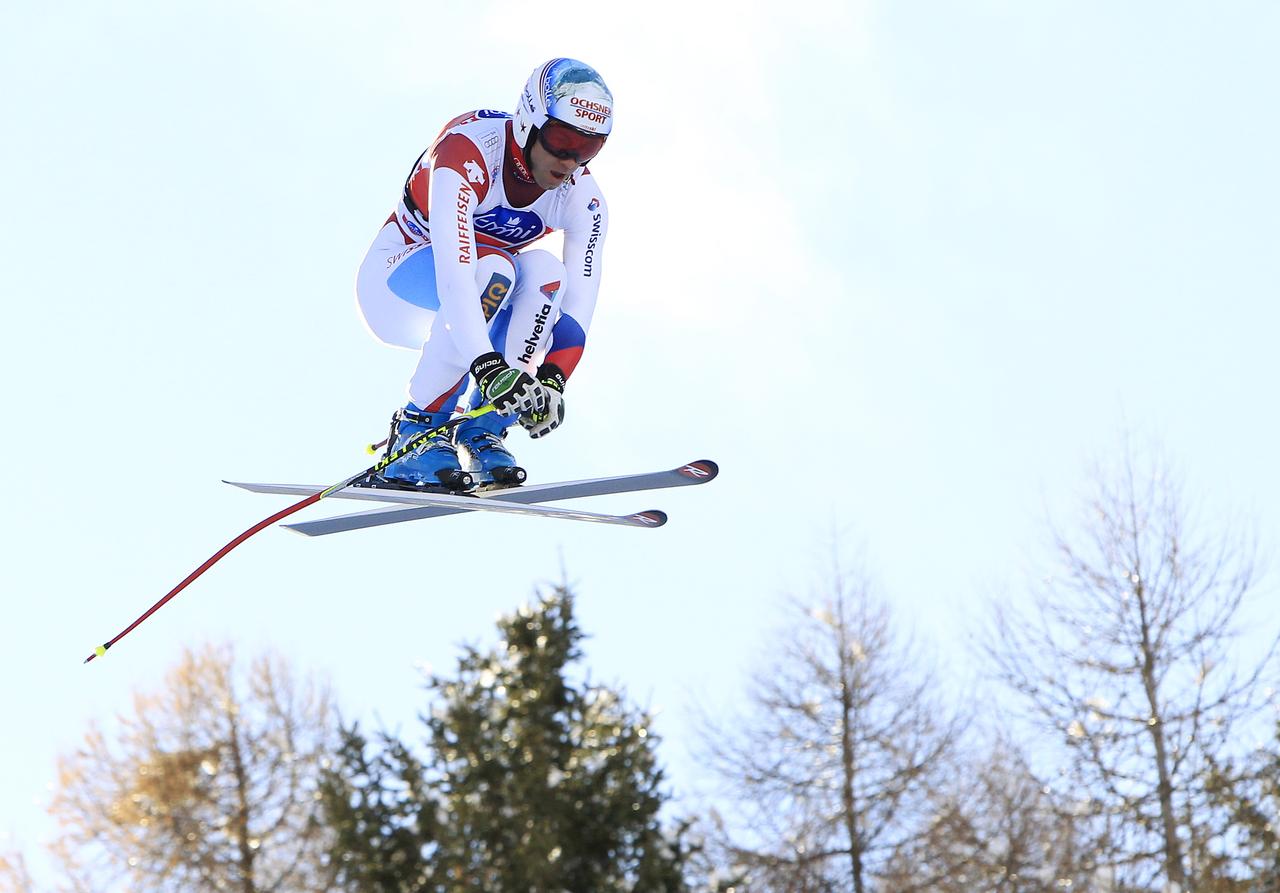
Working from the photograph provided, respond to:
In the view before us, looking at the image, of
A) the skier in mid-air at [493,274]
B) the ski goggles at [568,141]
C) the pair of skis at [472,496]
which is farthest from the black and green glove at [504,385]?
the ski goggles at [568,141]

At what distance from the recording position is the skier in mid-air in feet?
23.8

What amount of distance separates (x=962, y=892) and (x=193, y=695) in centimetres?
1394

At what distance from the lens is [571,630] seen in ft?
68.9

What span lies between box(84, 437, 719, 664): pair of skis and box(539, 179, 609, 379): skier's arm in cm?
45

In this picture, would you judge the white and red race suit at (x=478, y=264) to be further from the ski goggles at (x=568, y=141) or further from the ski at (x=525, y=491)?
the ski at (x=525, y=491)

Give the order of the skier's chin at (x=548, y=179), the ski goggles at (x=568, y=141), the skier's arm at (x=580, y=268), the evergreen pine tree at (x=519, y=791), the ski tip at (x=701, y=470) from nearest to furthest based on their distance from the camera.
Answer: the ski goggles at (x=568, y=141) < the skier's chin at (x=548, y=179) < the skier's arm at (x=580, y=268) < the ski tip at (x=701, y=470) < the evergreen pine tree at (x=519, y=791)

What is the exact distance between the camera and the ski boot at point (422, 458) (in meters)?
7.85

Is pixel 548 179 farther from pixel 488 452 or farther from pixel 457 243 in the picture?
pixel 488 452

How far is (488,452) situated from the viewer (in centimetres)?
785

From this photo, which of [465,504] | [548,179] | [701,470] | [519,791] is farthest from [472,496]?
[519,791]

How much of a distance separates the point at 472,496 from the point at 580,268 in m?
1.14

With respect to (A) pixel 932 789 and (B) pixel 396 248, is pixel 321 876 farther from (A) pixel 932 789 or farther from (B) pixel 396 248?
(B) pixel 396 248

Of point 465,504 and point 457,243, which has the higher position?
point 457,243

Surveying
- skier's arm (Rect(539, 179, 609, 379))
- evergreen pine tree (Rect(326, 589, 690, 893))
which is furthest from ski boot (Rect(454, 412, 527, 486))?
evergreen pine tree (Rect(326, 589, 690, 893))
